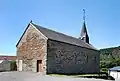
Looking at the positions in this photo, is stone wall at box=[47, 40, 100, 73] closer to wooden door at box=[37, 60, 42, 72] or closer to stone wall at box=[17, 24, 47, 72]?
stone wall at box=[17, 24, 47, 72]

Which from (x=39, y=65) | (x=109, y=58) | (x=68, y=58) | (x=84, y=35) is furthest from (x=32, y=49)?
(x=109, y=58)

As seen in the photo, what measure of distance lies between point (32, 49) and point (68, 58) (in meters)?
5.88

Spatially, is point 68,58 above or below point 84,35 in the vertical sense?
below

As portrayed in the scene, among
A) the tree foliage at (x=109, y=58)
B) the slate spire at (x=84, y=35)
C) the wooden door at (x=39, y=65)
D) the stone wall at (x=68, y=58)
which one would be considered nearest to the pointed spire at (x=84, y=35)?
the slate spire at (x=84, y=35)

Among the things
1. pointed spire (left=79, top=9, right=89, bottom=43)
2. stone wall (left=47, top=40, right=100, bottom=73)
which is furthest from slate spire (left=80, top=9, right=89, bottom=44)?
stone wall (left=47, top=40, right=100, bottom=73)

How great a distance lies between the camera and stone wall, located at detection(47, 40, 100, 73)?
99.8ft

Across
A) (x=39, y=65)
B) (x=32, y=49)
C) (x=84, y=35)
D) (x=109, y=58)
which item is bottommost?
(x=39, y=65)

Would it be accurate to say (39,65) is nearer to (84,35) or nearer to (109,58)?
(84,35)

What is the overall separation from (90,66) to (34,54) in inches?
569

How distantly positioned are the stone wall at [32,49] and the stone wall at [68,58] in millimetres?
949

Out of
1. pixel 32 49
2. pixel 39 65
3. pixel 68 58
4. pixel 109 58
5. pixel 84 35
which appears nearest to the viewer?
pixel 39 65

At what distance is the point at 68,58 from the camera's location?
34.0m

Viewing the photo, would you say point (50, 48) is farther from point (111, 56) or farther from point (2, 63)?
point (111, 56)

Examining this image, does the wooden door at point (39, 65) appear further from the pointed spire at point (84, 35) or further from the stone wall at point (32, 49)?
the pointed spire at point (84, 35)
